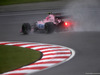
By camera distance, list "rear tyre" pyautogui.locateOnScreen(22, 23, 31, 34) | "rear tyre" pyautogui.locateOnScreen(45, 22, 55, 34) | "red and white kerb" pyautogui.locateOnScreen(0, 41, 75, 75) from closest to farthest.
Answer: "red and white kerb" pyautogui.locateOnScreen(0, 41, 75, 75), "rear tyre" pyautogui.locateOnScreen(45, 22, 55, 34), "rear tyre" pyautogui.locateOnScreen(22, 23, 31, 34)

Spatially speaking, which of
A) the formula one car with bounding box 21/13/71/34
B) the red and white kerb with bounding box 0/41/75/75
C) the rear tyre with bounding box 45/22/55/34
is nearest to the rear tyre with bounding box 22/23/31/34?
the formula one car with bounding box 21/13/71/34

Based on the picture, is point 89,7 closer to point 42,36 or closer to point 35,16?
point 35,16

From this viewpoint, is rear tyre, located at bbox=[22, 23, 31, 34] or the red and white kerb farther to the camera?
rear tyre, located at bbox=[22, 23, 31, 34]

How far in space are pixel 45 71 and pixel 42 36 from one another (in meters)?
7.87

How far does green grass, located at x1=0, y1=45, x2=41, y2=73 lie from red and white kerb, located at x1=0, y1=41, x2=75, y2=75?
31 centimetres

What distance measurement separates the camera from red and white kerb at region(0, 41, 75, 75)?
31.0 ft

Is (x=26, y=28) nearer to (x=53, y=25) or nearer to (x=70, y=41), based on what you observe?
(x=53, y=25)

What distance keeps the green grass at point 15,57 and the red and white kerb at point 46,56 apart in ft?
1.03

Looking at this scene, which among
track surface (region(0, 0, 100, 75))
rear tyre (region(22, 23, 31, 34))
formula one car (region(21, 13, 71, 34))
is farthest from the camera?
rear tyre (region(22, 23, 31, 34))

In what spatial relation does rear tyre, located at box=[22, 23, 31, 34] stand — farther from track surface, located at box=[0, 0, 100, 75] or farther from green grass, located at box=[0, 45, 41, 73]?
green grass, located at box=[0, 45, 41, 73]

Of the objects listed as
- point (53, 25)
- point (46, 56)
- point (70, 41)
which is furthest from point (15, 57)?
point (53, 25)

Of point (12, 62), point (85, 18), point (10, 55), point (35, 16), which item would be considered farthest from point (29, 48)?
point (35, 16)

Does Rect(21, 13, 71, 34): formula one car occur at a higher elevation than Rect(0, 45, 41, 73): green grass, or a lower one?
higher

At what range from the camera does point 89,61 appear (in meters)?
10.3
